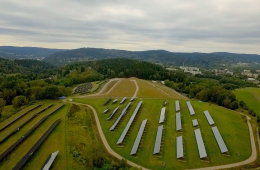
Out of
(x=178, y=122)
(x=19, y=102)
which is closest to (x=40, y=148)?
(x=178, y=122)

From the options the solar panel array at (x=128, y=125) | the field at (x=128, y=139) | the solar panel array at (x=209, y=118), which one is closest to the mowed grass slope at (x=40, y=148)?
the field at (x=128, y=139)

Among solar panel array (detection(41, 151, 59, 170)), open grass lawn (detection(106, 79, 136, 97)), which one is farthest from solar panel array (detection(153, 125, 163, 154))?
open grass lawn (detection(106, 79, 136, 97))

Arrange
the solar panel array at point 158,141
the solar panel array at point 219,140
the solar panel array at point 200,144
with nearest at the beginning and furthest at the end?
the solar panel array at point 200,144
the solar panel array at point 158,141
the solar panel array at point 219,140

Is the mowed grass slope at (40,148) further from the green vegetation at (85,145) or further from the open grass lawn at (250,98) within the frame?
the open grass lawn at (250,98)

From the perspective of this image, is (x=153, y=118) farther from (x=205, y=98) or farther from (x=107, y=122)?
(x=205, y=98)

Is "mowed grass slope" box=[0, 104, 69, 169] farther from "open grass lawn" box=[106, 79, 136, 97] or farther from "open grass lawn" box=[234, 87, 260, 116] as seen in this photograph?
"open grass lawn" box=[234, 87, 260, 116]

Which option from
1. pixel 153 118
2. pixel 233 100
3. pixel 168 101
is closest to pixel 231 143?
pixel 153 118
